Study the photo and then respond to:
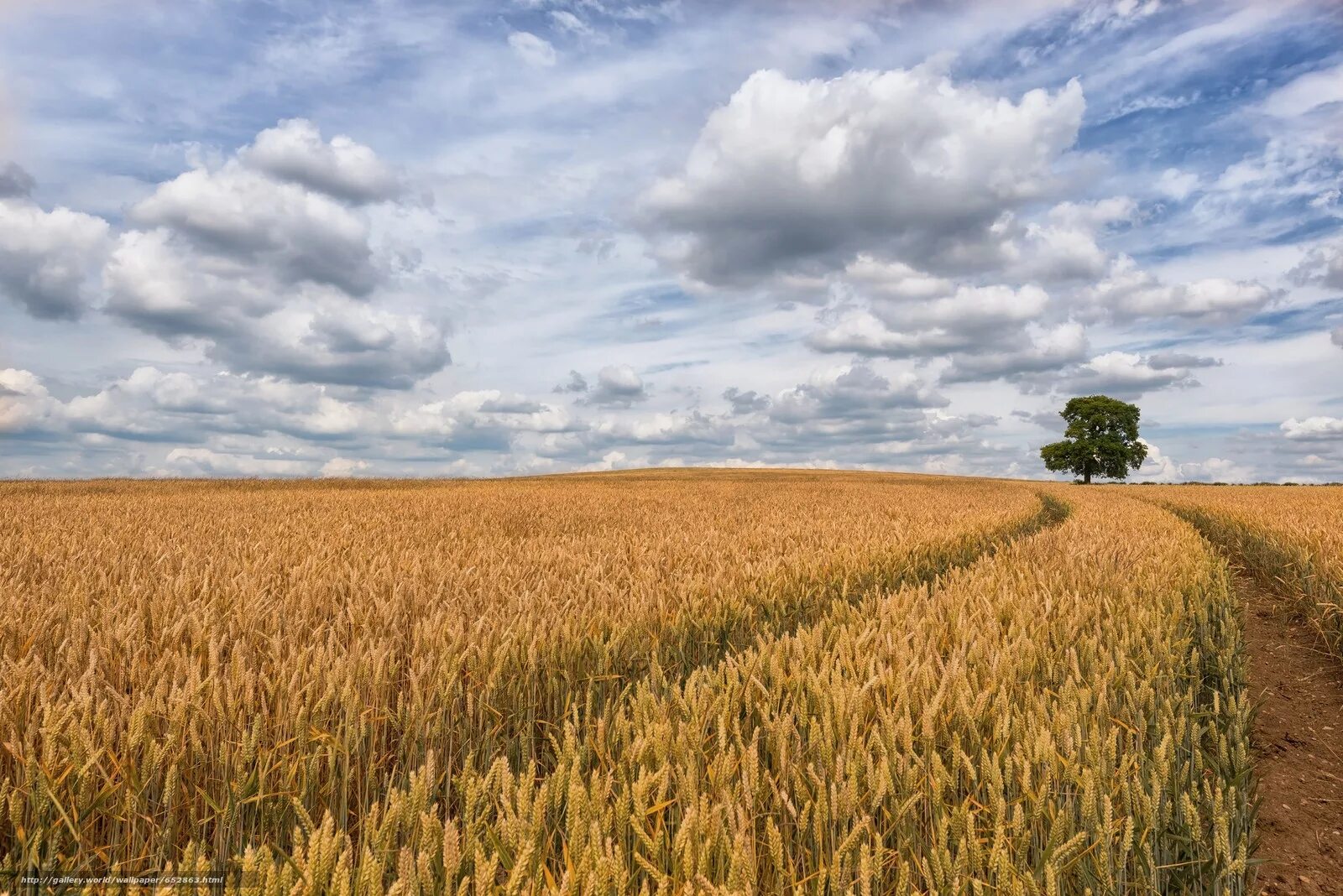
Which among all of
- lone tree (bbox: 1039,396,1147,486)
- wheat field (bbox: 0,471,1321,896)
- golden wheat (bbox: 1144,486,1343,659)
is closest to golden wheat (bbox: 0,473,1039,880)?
wheat field (bbox: 0,471,1321,896)

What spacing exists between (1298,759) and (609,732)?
526 cm

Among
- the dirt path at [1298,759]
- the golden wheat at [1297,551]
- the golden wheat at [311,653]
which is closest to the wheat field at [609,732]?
the golden wheat at [311,653]

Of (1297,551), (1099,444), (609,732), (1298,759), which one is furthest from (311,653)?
(1099,444)

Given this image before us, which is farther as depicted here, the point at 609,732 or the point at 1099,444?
the point at 1099,444

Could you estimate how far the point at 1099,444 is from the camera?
64.6m

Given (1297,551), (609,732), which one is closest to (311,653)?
(609,732)

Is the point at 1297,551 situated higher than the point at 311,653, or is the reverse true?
the point at 311,653

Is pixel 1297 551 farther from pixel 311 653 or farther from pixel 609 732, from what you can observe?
pixel 311 653

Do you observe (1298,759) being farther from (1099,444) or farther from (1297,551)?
(1099,444)

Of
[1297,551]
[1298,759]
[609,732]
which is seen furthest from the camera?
[1297,551]

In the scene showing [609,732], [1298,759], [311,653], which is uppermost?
[311,653]

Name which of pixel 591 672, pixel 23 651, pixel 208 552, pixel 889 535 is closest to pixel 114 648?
pixel 23 651

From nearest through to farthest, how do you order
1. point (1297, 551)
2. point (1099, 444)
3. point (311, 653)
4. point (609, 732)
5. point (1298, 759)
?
point (609, 732) < point (311, 653) < point (1298, 759) < point (1297, 551) < point (1099, 444)

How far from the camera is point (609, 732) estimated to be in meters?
2.85
